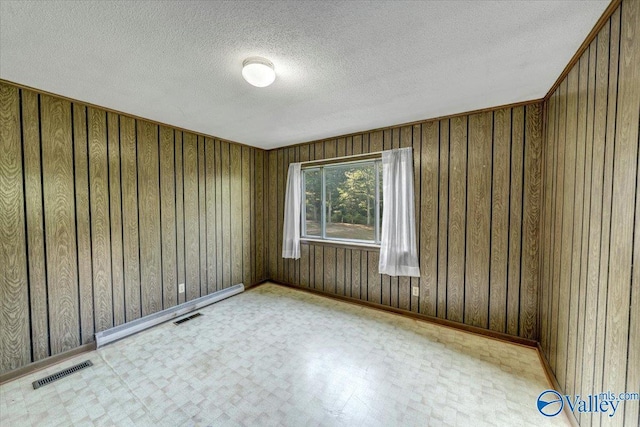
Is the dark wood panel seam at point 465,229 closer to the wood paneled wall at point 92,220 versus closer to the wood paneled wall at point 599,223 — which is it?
the wood paneled wall at point 599,223

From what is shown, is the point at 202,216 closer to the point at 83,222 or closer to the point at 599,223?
the point at 83,222

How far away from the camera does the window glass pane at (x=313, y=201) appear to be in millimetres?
3892

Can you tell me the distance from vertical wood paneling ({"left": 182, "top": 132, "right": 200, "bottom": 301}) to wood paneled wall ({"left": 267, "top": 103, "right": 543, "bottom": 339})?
7.38ft

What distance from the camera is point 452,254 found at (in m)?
2.74

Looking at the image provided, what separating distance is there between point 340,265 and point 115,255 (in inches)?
104

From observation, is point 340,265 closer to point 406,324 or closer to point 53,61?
point 406,324

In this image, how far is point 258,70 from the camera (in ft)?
5.31

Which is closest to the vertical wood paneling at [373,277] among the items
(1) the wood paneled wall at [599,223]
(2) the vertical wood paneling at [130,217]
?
(1) the wood paneled wall at [599,223]

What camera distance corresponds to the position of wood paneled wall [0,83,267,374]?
200 cm

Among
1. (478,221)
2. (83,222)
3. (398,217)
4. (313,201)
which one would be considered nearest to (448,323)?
(478,221)

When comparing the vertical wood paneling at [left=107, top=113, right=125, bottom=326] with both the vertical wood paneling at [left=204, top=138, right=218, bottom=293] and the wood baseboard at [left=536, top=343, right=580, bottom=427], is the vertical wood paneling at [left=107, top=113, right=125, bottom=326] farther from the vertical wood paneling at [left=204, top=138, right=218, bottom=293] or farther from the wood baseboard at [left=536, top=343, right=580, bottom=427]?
the wood baseboard at [left=536, top=343, right=580, bottom=427]

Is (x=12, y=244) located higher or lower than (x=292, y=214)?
lower

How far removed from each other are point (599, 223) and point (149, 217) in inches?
148

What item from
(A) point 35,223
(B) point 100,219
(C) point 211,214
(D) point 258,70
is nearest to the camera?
(D) point 258,70
